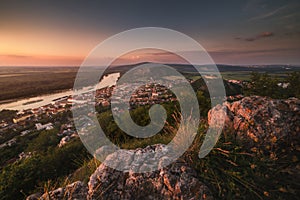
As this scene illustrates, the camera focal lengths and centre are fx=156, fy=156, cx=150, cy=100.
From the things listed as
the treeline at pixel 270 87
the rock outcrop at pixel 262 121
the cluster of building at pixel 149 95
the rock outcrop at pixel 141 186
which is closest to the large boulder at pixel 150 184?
the rock outcrop at pixel 141 186

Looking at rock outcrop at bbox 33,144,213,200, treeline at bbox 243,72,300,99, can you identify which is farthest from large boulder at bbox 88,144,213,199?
treeline at bbox 243,72,300,99

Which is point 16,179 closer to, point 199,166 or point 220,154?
point 199,166

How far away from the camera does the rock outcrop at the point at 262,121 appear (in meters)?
3.38

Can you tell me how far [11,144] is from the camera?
71.1 ft

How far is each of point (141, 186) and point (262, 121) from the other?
3.03 m

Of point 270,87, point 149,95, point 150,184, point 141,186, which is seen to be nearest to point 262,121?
point 150,184

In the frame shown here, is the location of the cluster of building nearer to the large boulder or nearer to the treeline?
the treeline

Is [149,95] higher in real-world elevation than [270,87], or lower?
lower

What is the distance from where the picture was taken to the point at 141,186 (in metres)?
2.97

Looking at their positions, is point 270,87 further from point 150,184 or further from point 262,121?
point 150,184

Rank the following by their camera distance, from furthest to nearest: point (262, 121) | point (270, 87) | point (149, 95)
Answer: point (149, 95) < point (270, 87) < point (262, 121)

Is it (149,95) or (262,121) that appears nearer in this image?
(262,121)

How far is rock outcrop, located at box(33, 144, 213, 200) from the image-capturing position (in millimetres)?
2762

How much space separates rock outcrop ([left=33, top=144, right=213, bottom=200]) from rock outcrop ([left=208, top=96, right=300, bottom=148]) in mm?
1466
